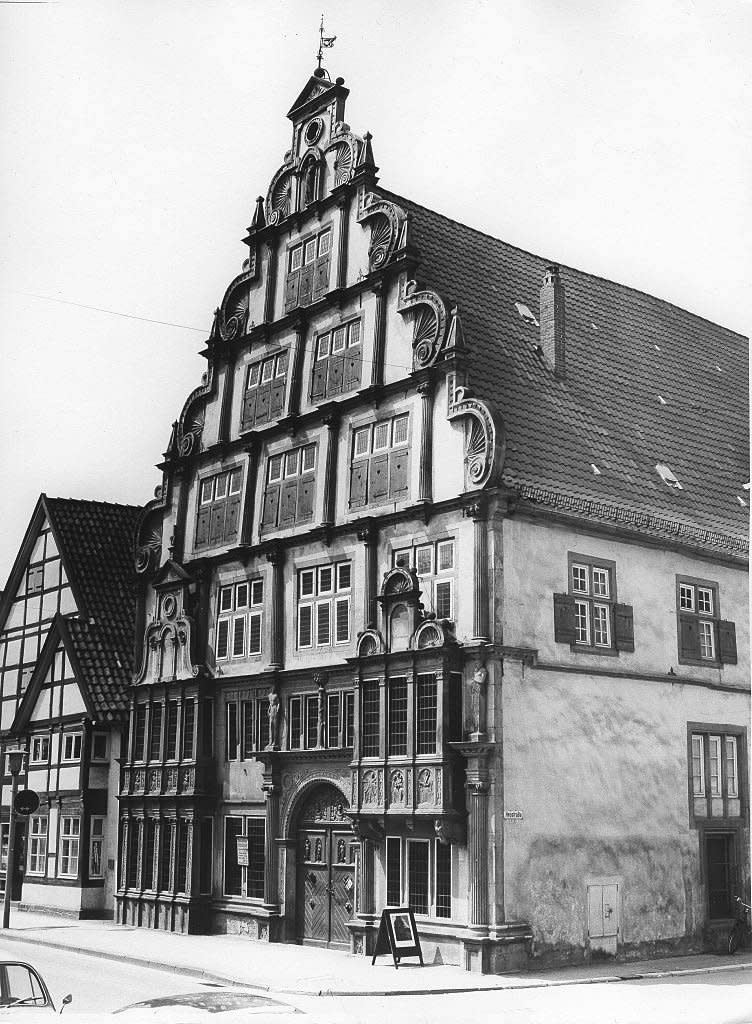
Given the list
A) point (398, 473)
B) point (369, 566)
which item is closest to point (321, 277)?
point (398, 473)

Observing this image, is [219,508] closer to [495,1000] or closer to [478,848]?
[478,848]

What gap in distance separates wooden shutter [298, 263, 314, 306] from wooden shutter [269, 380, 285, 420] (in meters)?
1.71

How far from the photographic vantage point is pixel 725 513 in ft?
90.1

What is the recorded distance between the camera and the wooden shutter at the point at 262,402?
2805 centimetres

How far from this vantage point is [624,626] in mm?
24453

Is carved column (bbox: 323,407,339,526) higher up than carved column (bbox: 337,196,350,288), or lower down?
lower down

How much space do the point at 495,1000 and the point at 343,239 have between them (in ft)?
48.5

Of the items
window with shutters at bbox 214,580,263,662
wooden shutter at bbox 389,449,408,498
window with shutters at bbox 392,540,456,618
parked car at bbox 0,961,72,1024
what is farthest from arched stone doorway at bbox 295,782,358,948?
parked car at bbox 0,961,72,1024

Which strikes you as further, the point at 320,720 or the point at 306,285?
the point at 306,285

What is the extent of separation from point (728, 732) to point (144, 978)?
1212 cm

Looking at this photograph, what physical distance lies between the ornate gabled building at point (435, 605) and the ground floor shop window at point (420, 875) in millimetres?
47

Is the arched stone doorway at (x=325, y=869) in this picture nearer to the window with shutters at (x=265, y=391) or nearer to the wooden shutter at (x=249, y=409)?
the window with shutters at (x=265, y=391)

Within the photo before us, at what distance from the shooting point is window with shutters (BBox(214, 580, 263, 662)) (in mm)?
27453

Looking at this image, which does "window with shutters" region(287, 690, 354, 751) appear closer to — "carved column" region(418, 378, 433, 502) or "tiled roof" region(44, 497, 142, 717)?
"carved column" region(418, 378, 433, 502)
